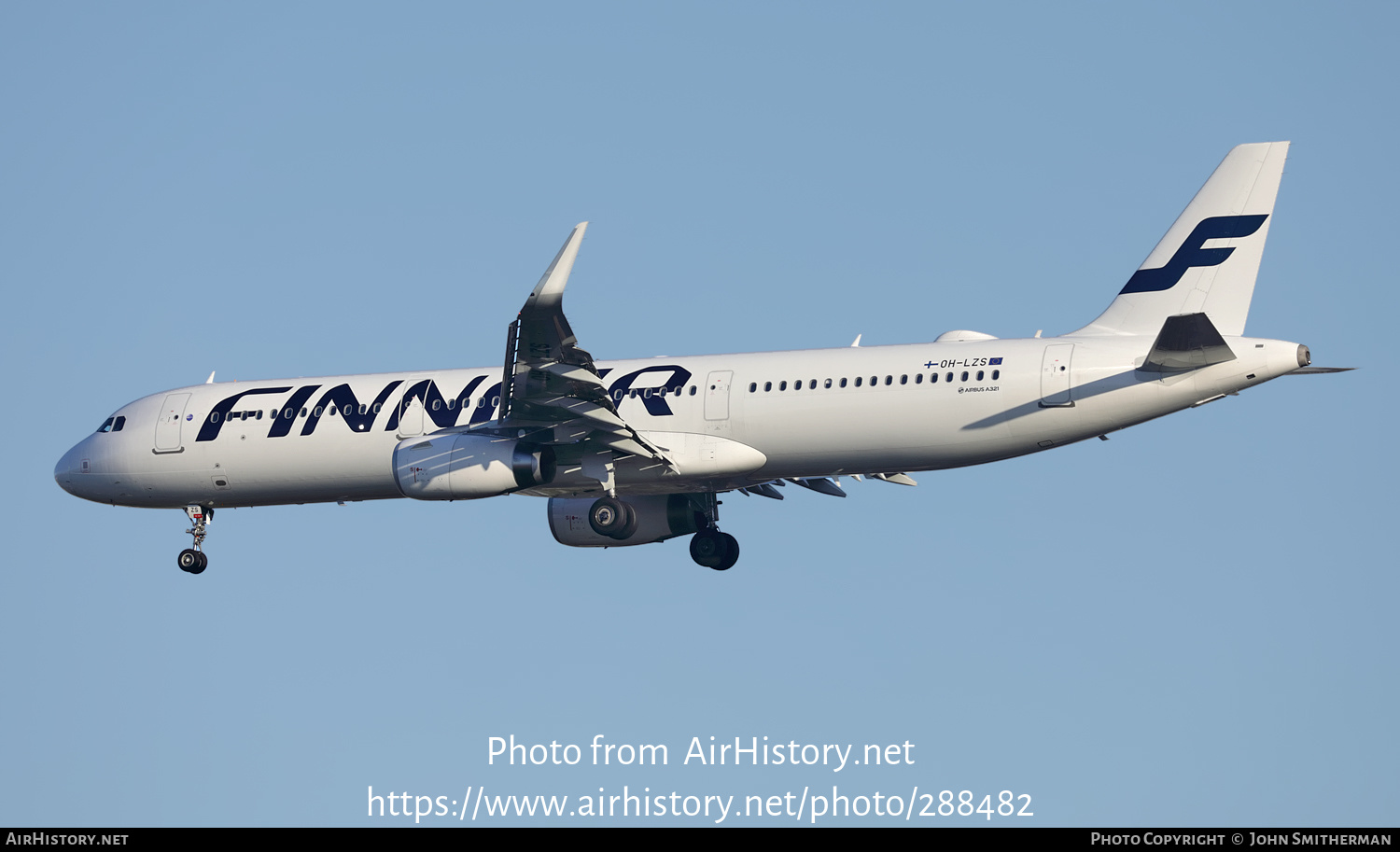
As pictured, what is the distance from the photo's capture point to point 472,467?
32531 millimetres

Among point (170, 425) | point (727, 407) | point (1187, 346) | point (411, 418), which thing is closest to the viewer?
point (1187, 346)

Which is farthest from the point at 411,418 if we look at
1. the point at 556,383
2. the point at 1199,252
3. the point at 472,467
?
the point at 1199,252

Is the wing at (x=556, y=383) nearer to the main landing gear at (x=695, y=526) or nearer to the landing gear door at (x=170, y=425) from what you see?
the main landing gear at (x=695, y=526)

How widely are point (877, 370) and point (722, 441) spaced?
3249 mm

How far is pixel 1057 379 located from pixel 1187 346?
2449 millimetres

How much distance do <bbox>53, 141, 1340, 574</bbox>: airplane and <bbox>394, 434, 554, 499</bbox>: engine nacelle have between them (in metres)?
0.04

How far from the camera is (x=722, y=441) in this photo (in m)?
33.0

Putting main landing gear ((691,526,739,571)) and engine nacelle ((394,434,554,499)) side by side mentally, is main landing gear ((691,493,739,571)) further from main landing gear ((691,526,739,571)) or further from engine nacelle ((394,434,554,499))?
engine nacelle ((394,434,554,499))

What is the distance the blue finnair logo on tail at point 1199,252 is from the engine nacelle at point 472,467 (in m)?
11.6

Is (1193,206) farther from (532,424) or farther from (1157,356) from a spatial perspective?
(532,424)

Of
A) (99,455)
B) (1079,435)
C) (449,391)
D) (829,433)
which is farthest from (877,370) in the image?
(99,455)

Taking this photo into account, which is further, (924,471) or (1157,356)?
(924,471)

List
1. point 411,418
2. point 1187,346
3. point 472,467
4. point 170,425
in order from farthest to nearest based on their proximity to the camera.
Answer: point 170,425
point 411,418
point 472,467
point 1187,346

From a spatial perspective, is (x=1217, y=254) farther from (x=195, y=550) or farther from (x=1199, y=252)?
(x=195, y=550)
